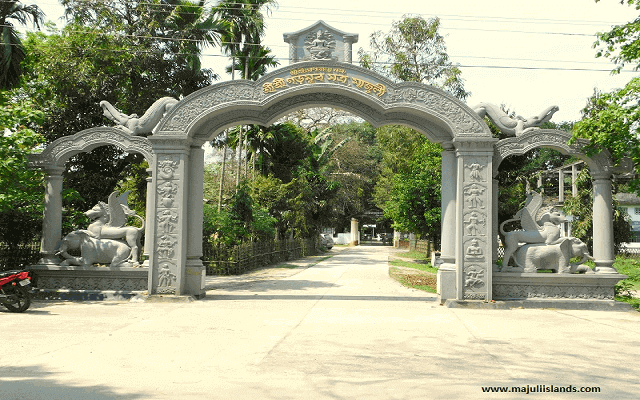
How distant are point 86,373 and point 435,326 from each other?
5054 mm

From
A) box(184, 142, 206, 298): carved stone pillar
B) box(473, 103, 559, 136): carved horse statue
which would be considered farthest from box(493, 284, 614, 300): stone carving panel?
box(184, 142, 206, 298): carved stone pillar

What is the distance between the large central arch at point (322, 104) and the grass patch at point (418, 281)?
3.79m

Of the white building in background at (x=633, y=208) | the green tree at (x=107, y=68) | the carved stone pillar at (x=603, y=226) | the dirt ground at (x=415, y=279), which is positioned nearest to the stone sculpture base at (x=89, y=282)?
the green tree at (x=107, y=68)

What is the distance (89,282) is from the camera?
1064 centimetres

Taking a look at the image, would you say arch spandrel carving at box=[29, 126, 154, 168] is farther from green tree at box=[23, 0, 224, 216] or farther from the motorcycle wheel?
green tree at box=[23, 0, 224, 216]

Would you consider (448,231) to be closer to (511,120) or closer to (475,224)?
(475,224)

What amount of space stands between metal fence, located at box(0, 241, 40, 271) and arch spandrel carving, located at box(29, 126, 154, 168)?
236cm

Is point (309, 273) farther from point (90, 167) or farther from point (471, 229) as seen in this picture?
point (471, 229)

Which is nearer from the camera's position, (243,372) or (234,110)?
(243,372)

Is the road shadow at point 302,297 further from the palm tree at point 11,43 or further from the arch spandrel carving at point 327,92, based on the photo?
the palm tree at point 11,43

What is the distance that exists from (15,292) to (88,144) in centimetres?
316

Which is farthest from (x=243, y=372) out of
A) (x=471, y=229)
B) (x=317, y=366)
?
(x=471, y=229)

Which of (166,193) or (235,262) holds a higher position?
(166,193)

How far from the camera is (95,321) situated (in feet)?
26.5
